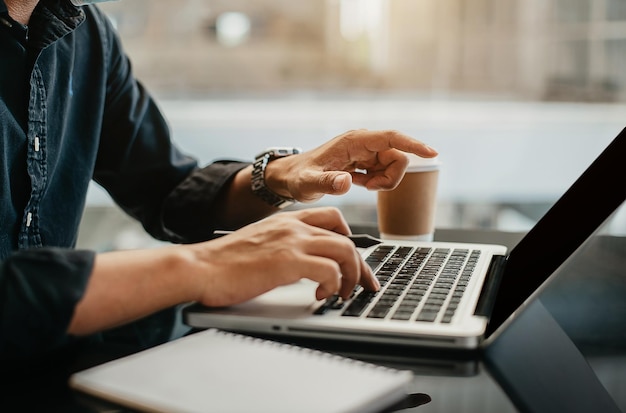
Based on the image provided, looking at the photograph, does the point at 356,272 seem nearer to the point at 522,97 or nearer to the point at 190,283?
the point at 190,283

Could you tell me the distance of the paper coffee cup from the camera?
1015mm

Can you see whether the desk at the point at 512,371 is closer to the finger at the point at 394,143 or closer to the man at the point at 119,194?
the man at the point at 119,194

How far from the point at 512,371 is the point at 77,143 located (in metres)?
0.76

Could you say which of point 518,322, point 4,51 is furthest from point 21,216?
point 518,322

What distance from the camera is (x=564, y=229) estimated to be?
0.72 m

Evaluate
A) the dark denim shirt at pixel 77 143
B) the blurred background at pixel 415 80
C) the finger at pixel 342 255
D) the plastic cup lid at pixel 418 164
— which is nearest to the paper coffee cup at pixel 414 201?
the plastic cup lid at pixel 418 164

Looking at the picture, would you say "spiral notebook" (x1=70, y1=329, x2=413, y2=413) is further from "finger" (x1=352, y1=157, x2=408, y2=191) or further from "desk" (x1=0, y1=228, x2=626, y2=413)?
"finger" (x1=352, y1=157, x2=408, y2=191)

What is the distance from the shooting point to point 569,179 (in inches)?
153

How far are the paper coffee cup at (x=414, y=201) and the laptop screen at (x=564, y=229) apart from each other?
7.8 inches

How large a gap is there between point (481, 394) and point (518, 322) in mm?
184

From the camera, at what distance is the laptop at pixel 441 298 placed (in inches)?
22.6

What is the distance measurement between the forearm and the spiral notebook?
5 cm

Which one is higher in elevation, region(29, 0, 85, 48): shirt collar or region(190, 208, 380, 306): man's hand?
region(29, 0, 85, 48): shirt collar

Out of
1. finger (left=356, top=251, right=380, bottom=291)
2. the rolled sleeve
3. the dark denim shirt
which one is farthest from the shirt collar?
finger (left=356, top=251, right=380, bottom=291)
